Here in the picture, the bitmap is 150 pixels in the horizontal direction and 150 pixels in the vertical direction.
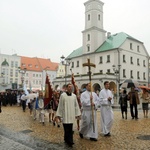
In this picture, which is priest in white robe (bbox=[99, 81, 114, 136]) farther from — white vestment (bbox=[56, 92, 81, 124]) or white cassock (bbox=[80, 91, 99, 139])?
white vestment (bbox=[56, 92, 81, 124])

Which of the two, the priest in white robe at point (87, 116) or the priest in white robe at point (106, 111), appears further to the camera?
the priest in white robe at point (106, 111)

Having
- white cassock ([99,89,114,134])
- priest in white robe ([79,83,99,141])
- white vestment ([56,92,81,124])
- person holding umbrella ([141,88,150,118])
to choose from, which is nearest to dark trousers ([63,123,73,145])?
white vestment ([56,92,81,124])

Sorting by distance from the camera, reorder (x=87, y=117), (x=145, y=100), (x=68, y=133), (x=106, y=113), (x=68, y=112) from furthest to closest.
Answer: (x=145, y=100)
(x=106, y=113)
(x=87, y=117)
(x=68, y=112)
(x=68, y=133)

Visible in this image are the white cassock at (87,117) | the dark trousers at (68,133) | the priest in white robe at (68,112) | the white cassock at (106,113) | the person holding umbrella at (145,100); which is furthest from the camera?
the person holding umbrella at (145,100)

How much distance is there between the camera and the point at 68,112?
301 inches

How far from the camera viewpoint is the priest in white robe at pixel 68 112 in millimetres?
7512

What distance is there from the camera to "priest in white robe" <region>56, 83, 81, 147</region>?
24.6 ft

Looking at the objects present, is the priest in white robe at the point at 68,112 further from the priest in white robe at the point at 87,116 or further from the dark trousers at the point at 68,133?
the priest in white robe at the point at 87,116

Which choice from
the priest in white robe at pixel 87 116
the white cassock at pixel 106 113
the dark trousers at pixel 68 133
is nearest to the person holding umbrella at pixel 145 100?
the white cassock at pixel 106 113

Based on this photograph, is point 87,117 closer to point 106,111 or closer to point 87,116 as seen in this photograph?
point 87,116

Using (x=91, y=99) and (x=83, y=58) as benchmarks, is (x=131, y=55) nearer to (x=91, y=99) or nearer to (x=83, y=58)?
(x=83, y=58)

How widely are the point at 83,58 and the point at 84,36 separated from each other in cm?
536

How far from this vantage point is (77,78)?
161 feet

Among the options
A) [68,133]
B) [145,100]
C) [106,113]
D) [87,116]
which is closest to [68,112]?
[68,133]
